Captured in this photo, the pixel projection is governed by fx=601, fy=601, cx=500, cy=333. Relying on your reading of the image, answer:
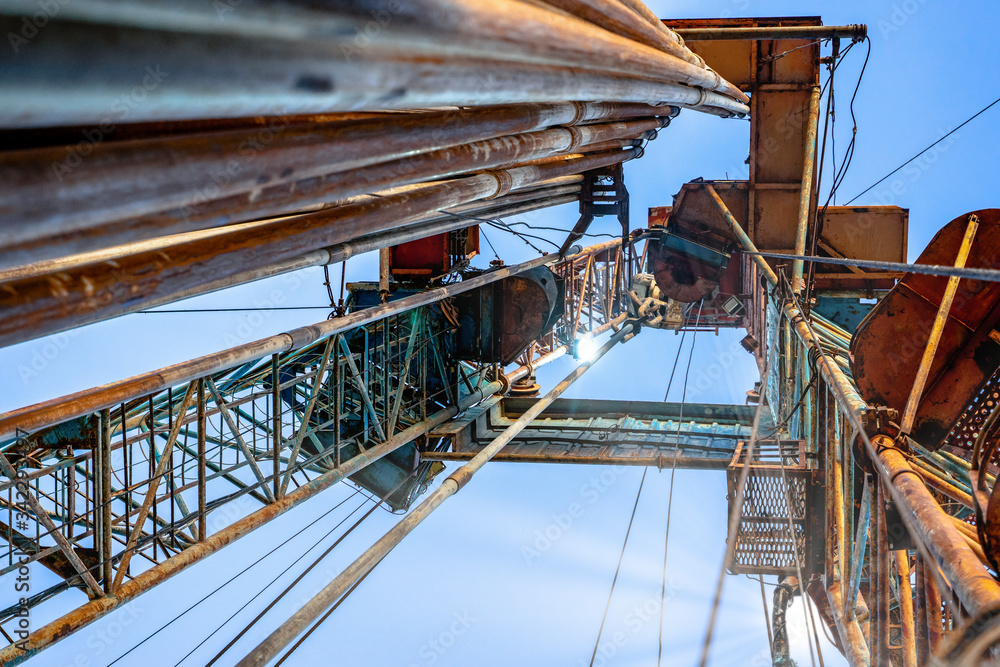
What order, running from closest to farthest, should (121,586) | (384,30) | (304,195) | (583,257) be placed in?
1. (384,30)
2. (304,195)
3. (121,586)
4. (583,257)

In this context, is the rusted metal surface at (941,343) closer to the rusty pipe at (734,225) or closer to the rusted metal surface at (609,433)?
the rusty pipe at (734,225)

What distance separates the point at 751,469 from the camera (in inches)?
273

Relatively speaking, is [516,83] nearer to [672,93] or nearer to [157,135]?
[157,135]

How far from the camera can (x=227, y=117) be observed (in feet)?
5.78

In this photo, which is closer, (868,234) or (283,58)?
(283,58)

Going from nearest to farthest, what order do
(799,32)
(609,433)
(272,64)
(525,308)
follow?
(272,64) < (799,32) < (525,308) < (609,433)

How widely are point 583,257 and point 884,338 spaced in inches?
361

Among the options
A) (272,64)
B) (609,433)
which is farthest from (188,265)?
(609,433)

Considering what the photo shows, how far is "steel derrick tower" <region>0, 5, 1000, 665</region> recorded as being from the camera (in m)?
1.42

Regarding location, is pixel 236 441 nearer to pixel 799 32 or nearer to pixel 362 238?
pixel 362 238

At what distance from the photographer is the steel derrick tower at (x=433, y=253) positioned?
4.67 feet

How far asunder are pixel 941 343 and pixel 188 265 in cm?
487

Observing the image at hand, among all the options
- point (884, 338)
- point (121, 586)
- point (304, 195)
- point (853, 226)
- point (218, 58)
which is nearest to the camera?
point (218, 58)

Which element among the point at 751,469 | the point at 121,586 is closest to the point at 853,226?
the point at 751,469
